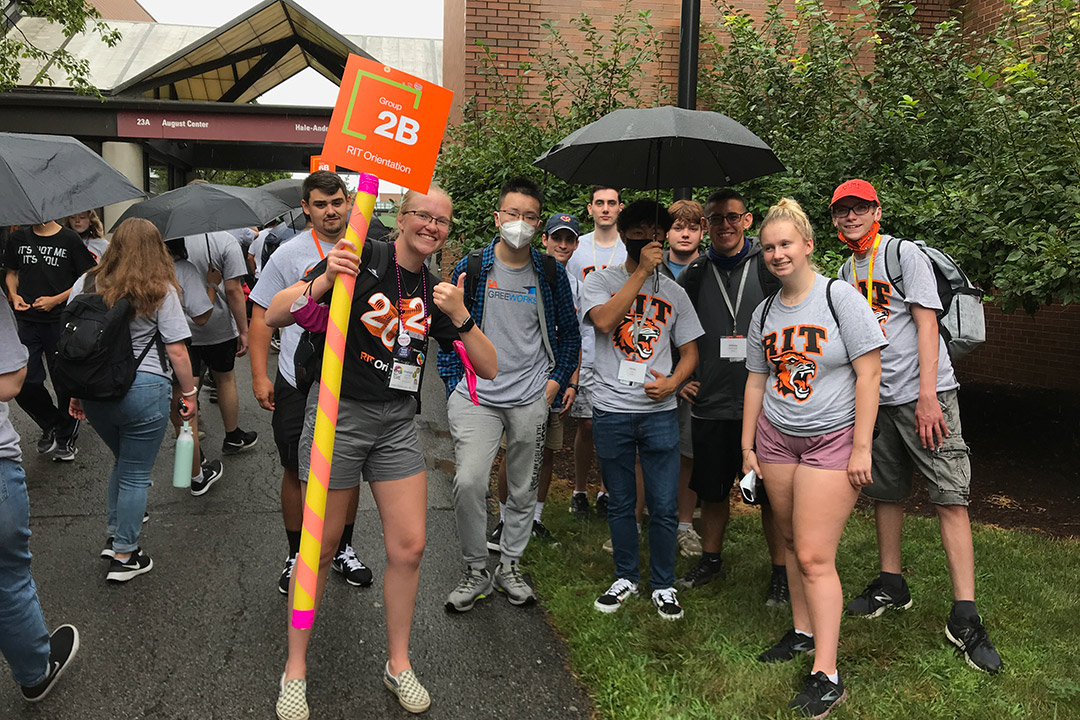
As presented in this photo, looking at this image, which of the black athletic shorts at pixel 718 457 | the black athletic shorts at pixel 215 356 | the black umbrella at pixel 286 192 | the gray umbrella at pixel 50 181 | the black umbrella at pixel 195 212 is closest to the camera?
the gray umbrella at pixel 50 181

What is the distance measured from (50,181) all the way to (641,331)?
2.71m

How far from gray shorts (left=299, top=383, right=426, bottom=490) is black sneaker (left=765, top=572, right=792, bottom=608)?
6.84ft

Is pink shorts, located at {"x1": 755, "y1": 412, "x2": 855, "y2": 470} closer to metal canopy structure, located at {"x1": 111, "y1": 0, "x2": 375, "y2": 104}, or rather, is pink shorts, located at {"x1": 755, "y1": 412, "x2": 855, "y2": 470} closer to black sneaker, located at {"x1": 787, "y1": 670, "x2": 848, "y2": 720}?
black sneaker, located at {"x1": 787, "y1": 670, "x2": 848, "y2": 720}

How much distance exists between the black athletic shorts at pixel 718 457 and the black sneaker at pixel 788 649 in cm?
93

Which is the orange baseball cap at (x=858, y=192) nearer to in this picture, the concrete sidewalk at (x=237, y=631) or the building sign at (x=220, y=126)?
the concrete sidewalk at (x=237, y=631)

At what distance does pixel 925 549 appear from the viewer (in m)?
5.20

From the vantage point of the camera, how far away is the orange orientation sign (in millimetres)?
3094

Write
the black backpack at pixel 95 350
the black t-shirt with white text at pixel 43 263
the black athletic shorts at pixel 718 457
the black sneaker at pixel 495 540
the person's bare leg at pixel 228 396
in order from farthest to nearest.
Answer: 1. the person's bare leg at pixel 228 396
2. the black t-shirt with white text at pixel 43 263
3. the black sneaker at pixel 495 540
4. the black athletic shorts at pixel 718 457
5. the black backpack at pixel 95 350

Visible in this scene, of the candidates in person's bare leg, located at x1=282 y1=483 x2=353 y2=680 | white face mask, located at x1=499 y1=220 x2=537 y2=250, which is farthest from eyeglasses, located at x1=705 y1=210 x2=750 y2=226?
person's bare leg, located at x1=282 y1=483 x2=353 y2=680

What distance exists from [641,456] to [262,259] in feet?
19.9

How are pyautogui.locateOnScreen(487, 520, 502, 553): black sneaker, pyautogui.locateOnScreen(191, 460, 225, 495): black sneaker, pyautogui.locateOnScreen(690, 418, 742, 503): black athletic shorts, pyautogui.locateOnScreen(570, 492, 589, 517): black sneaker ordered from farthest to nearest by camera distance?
pyautogui.locateOnScreen(191, 460, 225, 495): black sneaker
pyautogui.locateOnScreen(570, 492, 589, 517): black sneaker
pyautogui.locateOnScreen(487, 520, 502, 553): black sneaker
pyautogui.locateOnScreen(690, 418, 742, 503): black athletic shorts

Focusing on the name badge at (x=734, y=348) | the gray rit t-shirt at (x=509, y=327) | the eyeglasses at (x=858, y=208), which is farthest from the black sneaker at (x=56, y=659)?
the eyeglasses at (x=858, y=208)

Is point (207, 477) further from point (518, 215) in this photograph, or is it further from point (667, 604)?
point (667, 604)

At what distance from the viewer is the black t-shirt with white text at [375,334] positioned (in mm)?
3328
